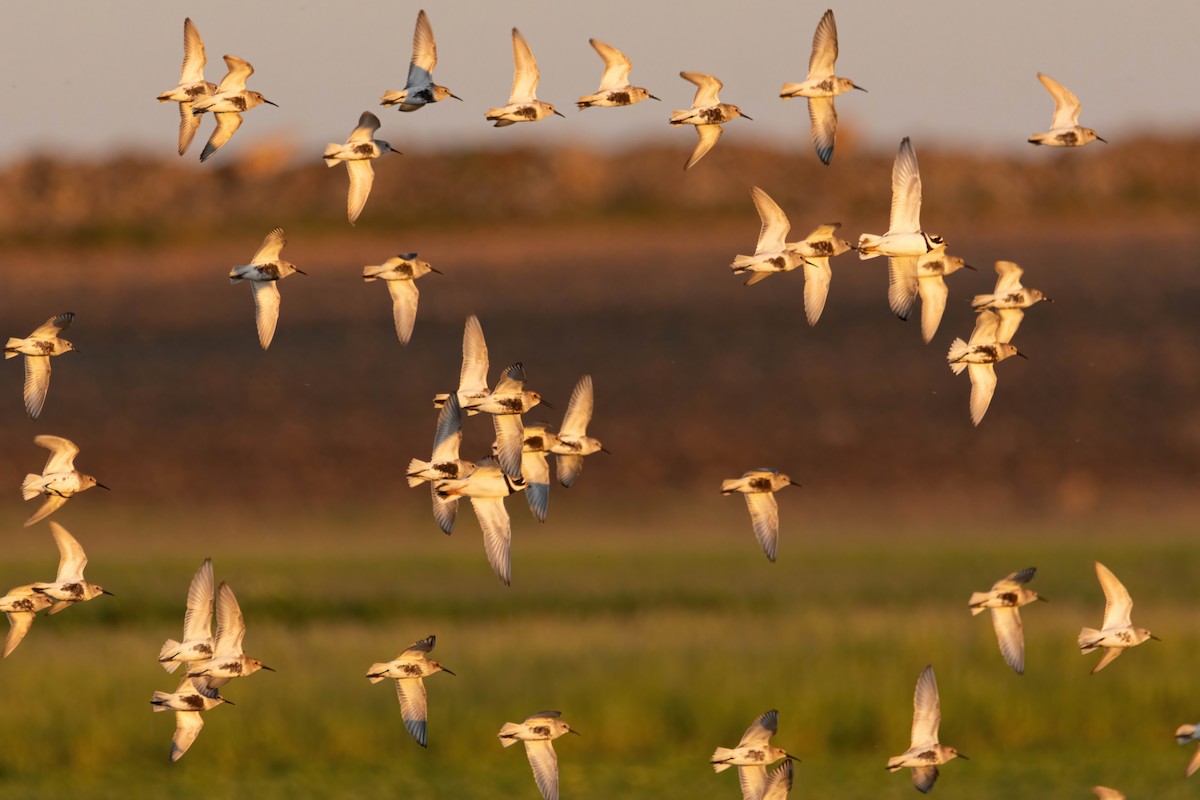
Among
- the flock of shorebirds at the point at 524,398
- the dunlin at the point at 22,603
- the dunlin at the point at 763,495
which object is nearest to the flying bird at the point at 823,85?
the flock of shorebirds at the point at 524,398

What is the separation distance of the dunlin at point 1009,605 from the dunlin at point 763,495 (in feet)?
5.46

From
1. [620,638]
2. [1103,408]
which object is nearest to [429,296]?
[1103,408]

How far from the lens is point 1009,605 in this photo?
19609mm

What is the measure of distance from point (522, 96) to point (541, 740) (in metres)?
5.23

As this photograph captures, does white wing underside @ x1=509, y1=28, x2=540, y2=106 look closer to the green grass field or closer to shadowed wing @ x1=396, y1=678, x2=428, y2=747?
shadowed wing @ x1=396, y1=678, x2=428, y2=747

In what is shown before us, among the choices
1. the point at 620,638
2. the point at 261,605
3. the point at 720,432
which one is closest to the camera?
the point at 620,638

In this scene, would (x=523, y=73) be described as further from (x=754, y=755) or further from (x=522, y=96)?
(x=754, y=755)

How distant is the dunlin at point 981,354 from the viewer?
20.4 m

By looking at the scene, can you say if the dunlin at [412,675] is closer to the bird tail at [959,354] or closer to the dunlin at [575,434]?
the dunlin at [575,434]

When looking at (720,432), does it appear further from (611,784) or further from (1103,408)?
(611,784)

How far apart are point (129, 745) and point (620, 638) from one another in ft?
20.7

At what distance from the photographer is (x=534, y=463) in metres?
19.9

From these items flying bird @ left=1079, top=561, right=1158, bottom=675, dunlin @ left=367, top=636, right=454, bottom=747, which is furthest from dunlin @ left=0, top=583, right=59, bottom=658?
flying bird @ left=1079, top=561, right=1158, bottom=675

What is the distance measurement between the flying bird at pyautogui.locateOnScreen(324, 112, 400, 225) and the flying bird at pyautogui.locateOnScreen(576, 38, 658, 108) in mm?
1751
